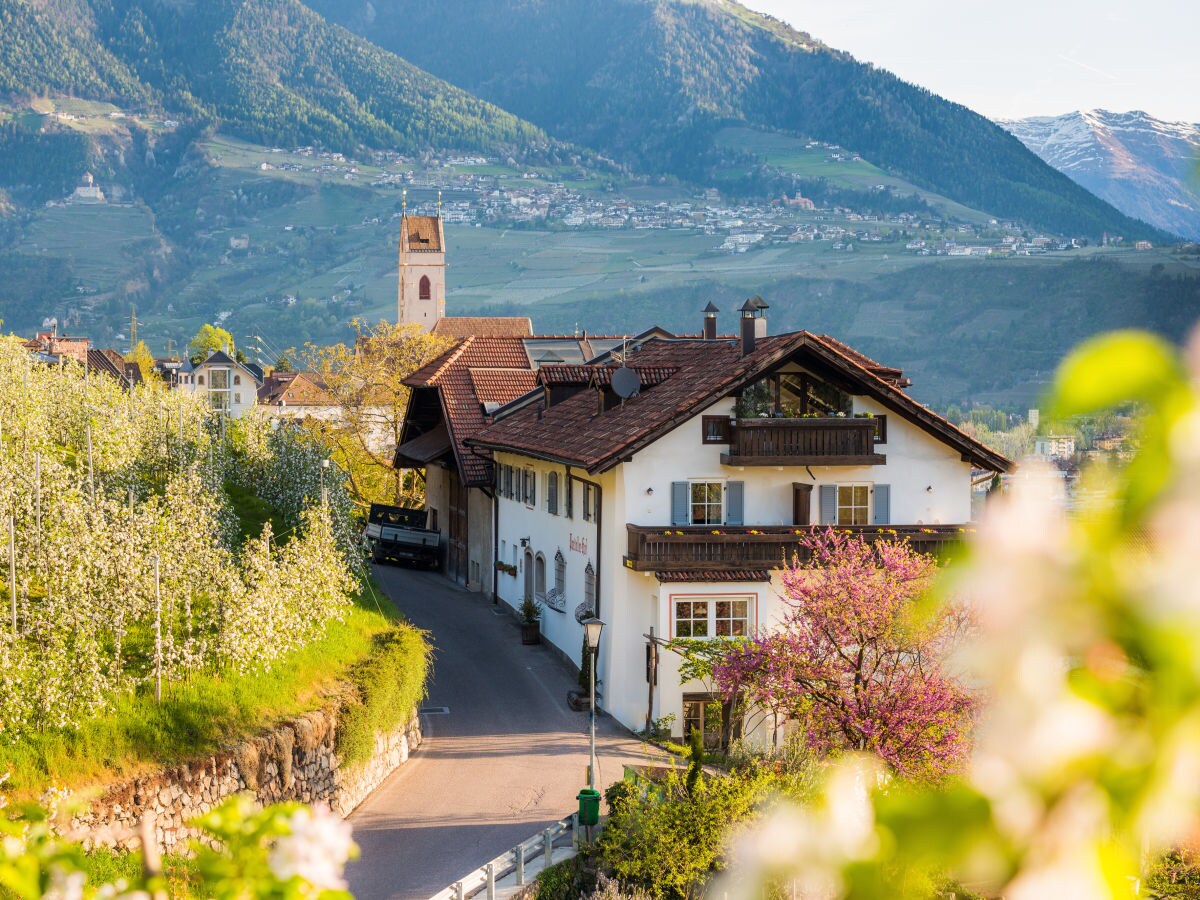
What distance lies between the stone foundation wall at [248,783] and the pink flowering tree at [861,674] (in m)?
6.16

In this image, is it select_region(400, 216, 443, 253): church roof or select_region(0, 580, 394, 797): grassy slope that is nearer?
select_region(0, 580, 394, 797): grassy slope

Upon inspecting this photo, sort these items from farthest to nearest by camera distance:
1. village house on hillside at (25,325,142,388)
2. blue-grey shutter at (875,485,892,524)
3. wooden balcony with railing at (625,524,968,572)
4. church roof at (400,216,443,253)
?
church roof at (400,216,443,253) < village house on hillside at (25,325,142,388) < blue-grey shutter at (875,485,892,524) < wooden balcony with railing at (625,524,968,572)

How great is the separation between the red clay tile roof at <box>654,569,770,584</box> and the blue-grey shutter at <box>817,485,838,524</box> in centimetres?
244

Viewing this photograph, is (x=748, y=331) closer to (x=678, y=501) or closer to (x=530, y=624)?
(x=678, y=501)

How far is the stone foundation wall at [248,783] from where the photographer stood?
56.3 ft

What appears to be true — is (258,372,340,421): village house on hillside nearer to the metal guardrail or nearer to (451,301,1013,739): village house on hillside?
(451,301,1013,739): village house on hillside

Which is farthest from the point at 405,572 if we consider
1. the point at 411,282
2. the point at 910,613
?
the point at 411,282

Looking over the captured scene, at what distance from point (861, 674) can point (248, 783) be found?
930 cm

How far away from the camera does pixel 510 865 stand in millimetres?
19531

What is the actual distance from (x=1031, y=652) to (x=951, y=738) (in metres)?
20.7

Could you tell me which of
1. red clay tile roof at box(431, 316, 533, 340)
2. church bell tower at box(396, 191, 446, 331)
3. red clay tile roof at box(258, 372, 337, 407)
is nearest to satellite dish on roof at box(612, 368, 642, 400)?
red clay tile roof at box(258, 372, 337, 407)

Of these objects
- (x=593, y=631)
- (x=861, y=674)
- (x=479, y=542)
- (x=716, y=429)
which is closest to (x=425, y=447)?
(x=479, y=542)

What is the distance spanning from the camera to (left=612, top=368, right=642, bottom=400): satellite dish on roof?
32.9 metres

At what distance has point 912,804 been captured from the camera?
1385 mm
